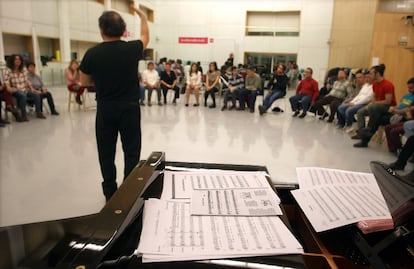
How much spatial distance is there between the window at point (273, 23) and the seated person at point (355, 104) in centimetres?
979

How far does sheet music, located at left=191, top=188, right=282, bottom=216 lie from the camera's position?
0.74 m

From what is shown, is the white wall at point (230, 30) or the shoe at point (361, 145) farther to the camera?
the white wall at point (230, 30)

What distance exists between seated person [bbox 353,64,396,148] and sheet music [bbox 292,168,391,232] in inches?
174

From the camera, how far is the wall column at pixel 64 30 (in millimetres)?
11259

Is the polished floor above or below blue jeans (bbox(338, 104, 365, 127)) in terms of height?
below

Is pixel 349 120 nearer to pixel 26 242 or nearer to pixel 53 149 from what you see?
pixel 53 149

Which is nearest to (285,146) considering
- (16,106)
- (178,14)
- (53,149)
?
(53,149)

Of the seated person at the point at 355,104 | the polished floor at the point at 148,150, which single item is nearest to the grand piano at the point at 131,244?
the polished floor at the point at 148,150

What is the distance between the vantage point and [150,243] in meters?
0.61

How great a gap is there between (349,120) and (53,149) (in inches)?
206

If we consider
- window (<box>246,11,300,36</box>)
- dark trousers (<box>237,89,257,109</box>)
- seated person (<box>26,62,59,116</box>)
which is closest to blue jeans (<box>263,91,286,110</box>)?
dark trousers (<box>237,89,257,109</box>)

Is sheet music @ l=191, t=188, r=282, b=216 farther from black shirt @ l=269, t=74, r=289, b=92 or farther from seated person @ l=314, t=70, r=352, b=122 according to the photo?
black shirt @ l=269, t=74, r=289, b=92

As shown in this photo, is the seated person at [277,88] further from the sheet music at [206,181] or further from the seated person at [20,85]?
the sheet music at [206,181]

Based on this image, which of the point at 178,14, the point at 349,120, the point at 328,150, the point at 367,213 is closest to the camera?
the point at 367,213
